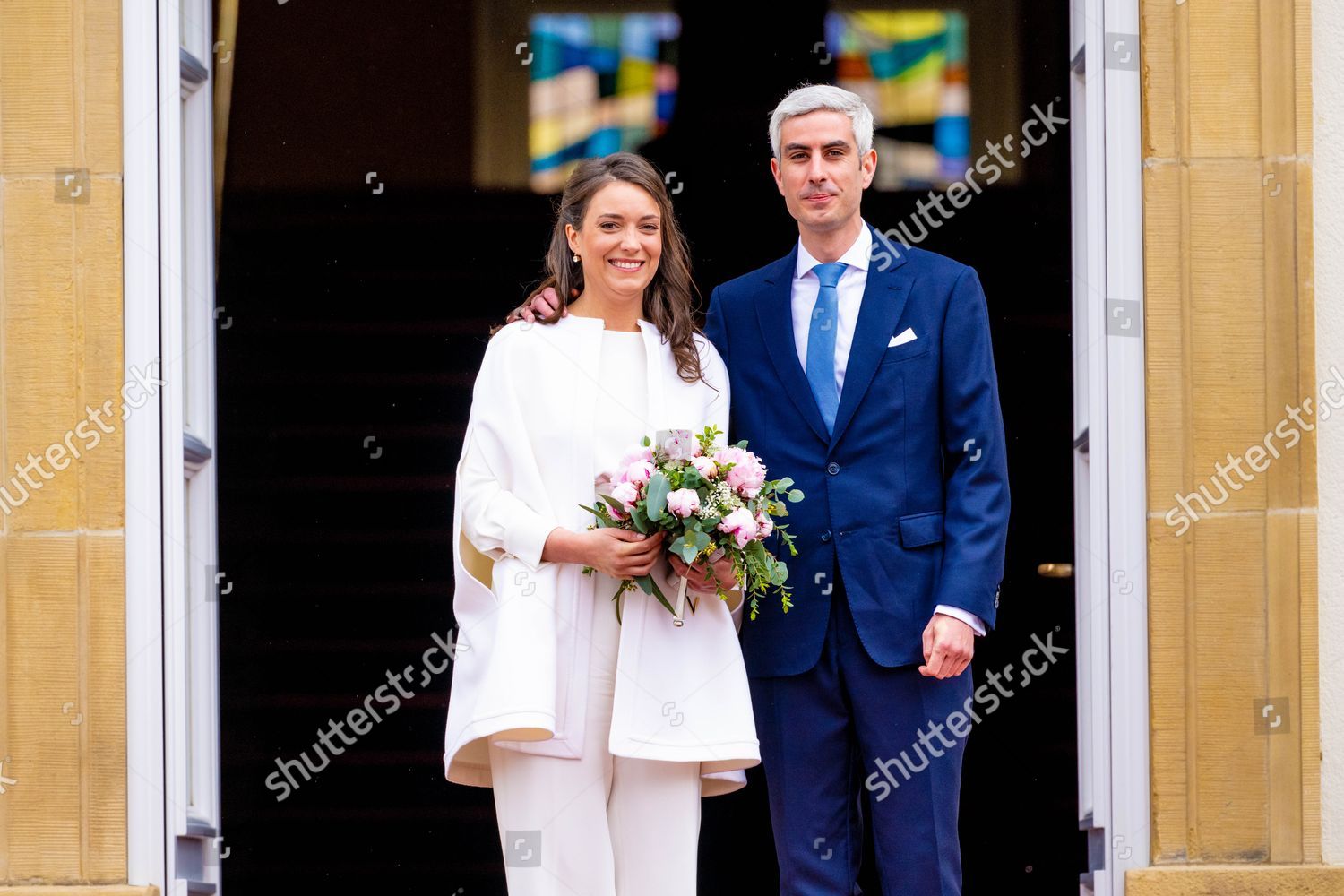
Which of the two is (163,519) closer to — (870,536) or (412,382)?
(870,536)

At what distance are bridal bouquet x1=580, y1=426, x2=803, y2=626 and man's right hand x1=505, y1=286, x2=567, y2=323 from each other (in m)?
0.44

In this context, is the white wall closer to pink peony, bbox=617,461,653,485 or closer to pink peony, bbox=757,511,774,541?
pink peony, bbox=757,511,774,541

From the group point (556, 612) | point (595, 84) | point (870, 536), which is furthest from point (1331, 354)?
point (595, 84)

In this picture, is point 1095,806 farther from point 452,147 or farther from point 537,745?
point 452,147

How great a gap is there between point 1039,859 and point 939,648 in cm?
254

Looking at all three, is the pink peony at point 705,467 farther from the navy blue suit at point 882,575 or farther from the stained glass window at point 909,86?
the stained glass window at point 909,86

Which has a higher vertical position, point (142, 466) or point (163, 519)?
point (142, 466)

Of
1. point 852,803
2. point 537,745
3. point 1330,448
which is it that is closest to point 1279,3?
A: point 1330,448

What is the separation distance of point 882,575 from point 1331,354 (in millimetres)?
1482

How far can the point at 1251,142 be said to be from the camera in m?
4.74

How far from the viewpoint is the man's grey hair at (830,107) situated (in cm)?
422

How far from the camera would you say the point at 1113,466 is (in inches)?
186

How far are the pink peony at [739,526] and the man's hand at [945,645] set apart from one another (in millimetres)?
501

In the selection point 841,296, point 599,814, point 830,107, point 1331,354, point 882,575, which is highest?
point 830,107
